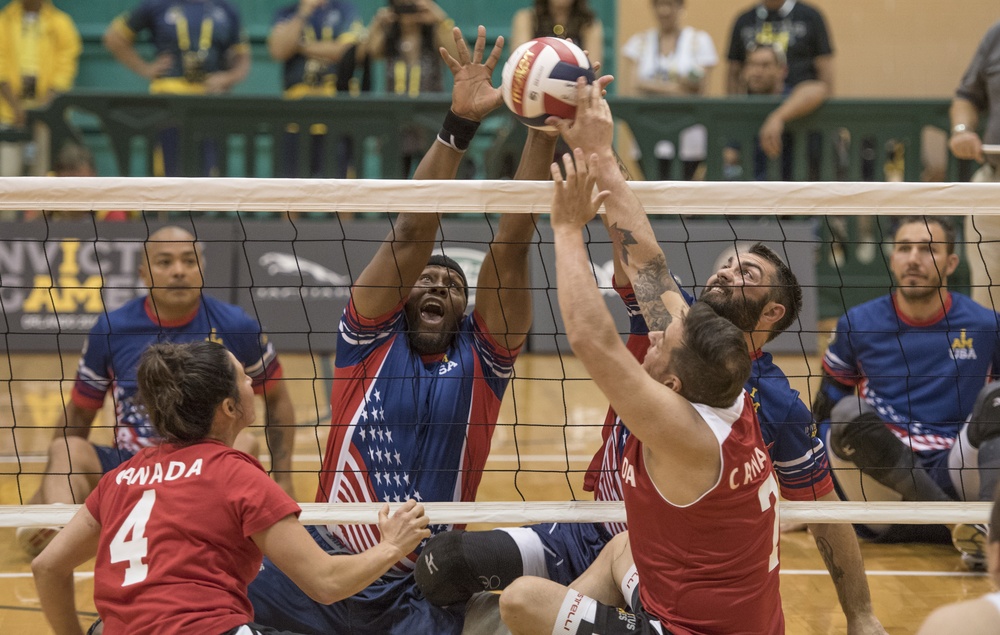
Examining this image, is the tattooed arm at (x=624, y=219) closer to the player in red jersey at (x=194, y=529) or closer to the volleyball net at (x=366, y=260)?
the volleyball net at (x=366, y=260)

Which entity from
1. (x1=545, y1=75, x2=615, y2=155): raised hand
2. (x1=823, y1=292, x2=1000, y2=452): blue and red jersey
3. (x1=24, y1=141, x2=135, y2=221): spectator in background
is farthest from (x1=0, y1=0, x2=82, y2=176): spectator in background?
(x1=545, y1=75, x2=615, y2=155): raised hand

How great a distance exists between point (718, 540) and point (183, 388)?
4.77 feet

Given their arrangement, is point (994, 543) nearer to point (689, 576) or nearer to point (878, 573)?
point (689, 576)

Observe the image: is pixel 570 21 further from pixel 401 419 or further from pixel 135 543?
pixel 135 543

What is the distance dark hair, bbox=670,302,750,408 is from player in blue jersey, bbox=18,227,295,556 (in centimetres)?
239

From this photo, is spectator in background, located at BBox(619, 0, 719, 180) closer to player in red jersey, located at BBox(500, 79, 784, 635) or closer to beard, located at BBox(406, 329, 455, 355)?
beard, located at BBox(406, 329, 455, 355)

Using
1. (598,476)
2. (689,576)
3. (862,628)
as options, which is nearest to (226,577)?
(689,576)

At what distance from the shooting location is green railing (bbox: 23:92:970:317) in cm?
1011

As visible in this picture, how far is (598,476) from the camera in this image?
4.00m

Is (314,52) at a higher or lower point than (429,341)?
higher

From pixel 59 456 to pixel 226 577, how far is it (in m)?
2.36

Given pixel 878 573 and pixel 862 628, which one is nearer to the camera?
pixel 862 628

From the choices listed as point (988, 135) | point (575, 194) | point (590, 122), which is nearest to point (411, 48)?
point (988, 135)

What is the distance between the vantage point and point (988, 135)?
699 centimetres
